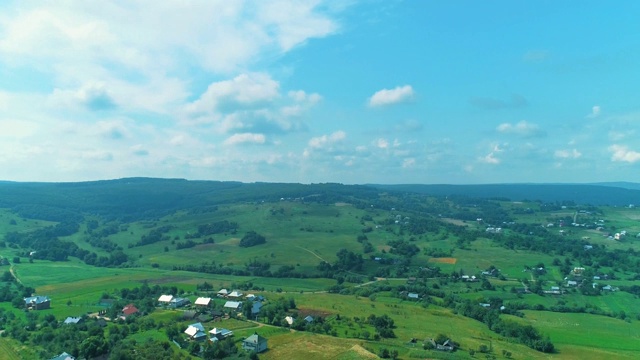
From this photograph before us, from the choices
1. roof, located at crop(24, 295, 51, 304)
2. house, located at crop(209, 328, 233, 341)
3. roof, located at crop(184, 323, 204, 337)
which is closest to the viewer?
house, located at crop(209, 328, 233, 341)

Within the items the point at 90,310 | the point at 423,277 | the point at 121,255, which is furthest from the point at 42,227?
the point at 423,277

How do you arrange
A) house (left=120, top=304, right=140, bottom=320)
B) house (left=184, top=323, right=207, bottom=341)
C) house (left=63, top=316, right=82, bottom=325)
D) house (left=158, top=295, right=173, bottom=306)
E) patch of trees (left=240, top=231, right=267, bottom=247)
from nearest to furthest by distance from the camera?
house (left=184, top=323, right=207, bottom=341)
house (left=63, top=316, right=82, bottom=325)
house (left=120, top=304, right=140, bottom=320)
house (left=158, top=295, right=173, bottom=306)
patch of trees (left=240, top=231, right=267, bottom=247)


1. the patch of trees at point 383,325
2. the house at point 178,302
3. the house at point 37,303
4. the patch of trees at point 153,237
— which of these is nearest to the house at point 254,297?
the house at point 178,302

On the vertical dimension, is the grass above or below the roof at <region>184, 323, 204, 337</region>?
below

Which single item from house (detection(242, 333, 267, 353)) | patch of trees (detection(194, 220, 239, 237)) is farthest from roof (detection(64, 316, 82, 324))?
patch of trees (detection(194, 220, 239, 237))

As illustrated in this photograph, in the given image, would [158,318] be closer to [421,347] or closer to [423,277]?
[421,347]

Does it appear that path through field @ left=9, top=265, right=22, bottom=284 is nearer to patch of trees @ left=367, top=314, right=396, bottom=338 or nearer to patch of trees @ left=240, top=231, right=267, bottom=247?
patch of trees @ left=240, top=231, right=267, bottom=247

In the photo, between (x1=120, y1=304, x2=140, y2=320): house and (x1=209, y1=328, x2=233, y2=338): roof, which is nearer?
(x1=209, y1=328, x2=233, y2=338): roof
